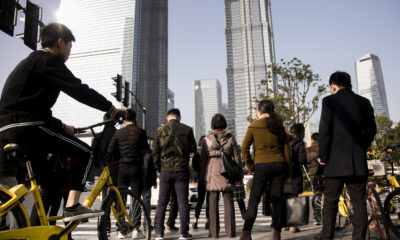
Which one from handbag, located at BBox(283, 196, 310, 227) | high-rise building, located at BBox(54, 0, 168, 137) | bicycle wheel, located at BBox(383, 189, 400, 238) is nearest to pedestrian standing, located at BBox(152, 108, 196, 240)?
handbag, located at BBox(283, 196, 310, 227)

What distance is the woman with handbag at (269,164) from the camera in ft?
12.9

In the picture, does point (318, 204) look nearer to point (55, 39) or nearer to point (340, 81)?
point (340, 81)

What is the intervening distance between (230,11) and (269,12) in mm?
21766

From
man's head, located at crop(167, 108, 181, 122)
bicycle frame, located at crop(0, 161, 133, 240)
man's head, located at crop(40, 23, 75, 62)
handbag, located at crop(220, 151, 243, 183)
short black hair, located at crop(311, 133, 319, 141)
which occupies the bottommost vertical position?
bicycle frame, located at crop(0, 161, 133, 240)

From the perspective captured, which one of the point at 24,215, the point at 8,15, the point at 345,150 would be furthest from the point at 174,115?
the point at 8,15

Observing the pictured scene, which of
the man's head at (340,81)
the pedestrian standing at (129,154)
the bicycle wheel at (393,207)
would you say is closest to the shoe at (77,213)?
the pedestrian standing at (129,154)

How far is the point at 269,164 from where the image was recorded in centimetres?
396

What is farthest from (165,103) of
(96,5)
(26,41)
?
(26,41)

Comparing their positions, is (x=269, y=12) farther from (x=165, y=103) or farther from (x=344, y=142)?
(x=344, y=142)

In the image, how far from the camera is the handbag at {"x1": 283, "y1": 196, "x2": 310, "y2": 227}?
4066 millimetres

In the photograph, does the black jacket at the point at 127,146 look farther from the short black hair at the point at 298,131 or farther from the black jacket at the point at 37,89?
the short black hair at the point at 298,131

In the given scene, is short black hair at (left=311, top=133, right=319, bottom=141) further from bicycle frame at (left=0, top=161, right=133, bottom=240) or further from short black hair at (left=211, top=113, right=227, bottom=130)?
bicycle frame at (left=0, top=161, right=133, bottom=240)

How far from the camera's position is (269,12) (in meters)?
167

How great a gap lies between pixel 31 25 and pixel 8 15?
1.29 m
